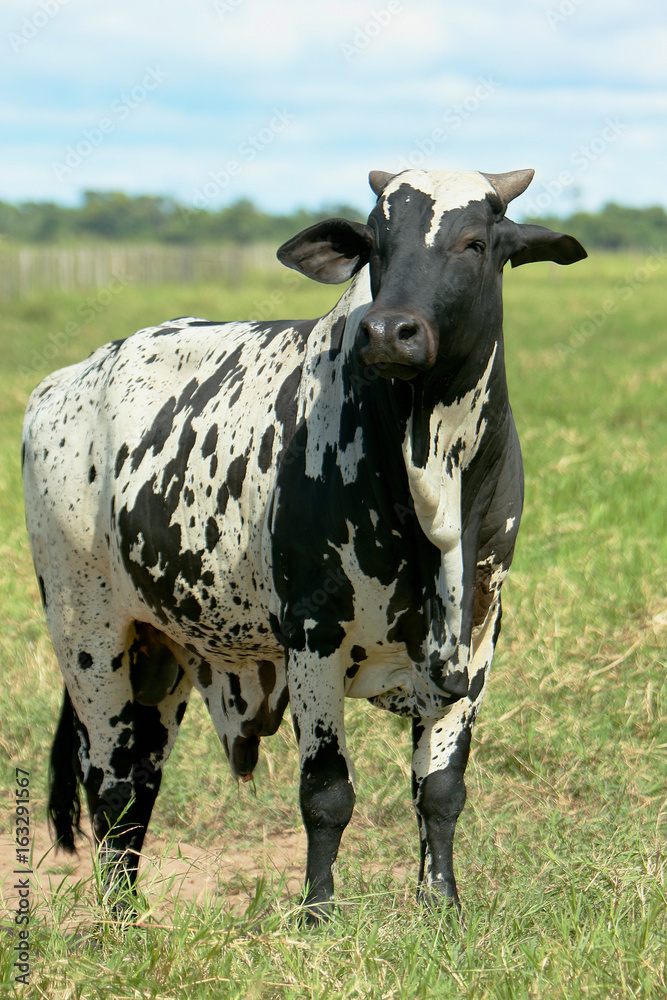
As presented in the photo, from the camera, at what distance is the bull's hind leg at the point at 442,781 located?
2.89 m

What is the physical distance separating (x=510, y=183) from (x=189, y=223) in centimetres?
6890

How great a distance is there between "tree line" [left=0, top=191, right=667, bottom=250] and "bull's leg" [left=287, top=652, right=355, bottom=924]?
6668 centimetres

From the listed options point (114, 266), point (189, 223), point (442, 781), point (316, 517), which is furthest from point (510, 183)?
point (189, 223)

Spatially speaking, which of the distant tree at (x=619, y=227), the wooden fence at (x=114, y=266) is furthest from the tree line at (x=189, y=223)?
→ the wooden fence at (x=114, y=266)

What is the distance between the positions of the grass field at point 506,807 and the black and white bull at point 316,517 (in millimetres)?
361

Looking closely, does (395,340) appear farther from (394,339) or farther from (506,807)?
(506,807)

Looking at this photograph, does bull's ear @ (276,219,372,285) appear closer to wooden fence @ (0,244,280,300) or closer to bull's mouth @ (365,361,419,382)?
bull's mouth @ (365,361,419,382)

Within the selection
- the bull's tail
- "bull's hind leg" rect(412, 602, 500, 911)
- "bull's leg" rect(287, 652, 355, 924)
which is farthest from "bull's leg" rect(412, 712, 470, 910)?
the bull's tail

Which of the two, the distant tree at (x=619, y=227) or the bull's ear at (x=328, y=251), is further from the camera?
the distant tree at (x=619, y=227)

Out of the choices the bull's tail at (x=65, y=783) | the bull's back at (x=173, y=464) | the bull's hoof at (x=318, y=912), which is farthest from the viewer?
the bull's tail at (x=65, y=783)

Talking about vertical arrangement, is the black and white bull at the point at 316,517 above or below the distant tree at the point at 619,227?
below

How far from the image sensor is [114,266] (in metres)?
29.8

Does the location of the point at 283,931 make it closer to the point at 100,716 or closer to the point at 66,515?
the point at 100,716

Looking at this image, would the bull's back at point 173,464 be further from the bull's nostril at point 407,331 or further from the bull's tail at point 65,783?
the bull's nostril at point 407,331
